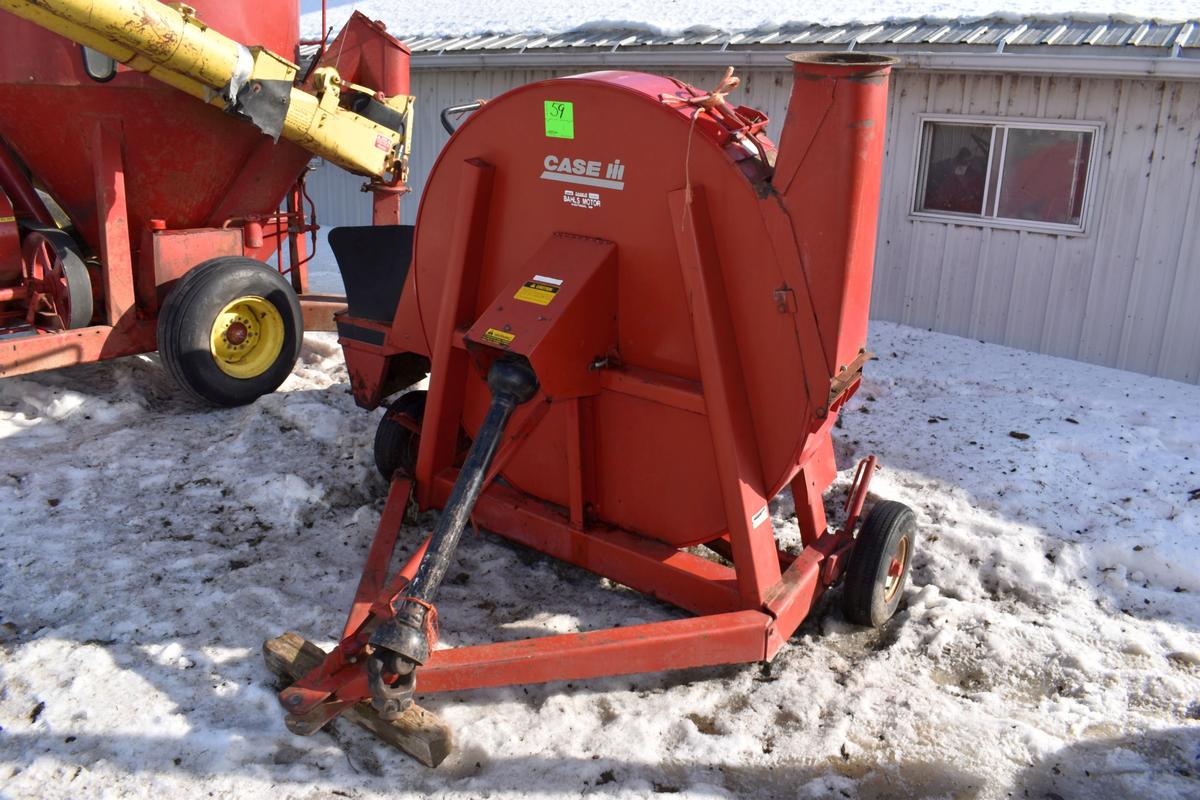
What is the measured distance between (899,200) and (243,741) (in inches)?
259

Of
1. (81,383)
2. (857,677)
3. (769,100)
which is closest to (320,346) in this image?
(81,383)

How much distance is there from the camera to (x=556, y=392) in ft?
11.7

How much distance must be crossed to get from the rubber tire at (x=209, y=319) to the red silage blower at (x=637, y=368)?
2038 mm

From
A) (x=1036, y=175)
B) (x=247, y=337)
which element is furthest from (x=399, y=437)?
(x=1036, y=175)

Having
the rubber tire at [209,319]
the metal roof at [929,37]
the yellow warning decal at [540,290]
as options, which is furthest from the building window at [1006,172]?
the yellow warning decal at [540,290]

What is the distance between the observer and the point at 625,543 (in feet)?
12.7

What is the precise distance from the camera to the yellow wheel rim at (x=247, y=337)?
598 cm

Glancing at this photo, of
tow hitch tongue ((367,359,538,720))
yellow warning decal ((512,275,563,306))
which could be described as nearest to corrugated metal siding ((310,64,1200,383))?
yellow warning decal ((512,275,563,306))

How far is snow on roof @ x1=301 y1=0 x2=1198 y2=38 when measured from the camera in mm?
7375

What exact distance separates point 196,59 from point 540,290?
9.64ft

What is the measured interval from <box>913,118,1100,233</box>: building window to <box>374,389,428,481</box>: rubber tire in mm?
4919

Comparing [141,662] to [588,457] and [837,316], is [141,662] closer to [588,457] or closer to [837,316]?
[588,457]

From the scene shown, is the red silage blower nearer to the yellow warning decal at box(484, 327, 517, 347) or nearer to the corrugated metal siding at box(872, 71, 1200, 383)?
the yellow warning decal at box(484, 327, 517, 347)

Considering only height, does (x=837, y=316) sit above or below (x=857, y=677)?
above
